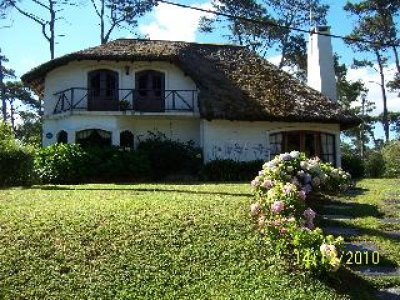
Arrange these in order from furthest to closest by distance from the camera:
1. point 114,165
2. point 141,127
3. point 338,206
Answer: point 141,127, point 114,165, point 338,206

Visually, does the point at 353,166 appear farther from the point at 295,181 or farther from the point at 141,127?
the point at 295,181

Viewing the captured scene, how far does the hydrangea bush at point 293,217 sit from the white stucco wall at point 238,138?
1075 cm

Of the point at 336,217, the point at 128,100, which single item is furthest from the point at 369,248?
the point at 128,100

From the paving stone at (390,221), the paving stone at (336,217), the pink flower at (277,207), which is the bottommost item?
the paving stone at (390,221)

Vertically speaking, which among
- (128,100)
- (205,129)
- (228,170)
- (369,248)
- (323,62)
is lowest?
(369,248)

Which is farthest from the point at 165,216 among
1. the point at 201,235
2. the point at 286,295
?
the point at 286,295

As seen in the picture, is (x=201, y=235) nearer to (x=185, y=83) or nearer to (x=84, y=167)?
(x=84, y=167)

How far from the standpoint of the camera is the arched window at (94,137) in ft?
70.5

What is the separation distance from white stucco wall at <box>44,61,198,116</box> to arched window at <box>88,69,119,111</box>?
0.21 metres

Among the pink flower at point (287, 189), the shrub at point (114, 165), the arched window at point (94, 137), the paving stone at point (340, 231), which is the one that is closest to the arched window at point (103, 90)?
the arched window at point (94, 137)

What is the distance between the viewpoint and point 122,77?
21.9 m

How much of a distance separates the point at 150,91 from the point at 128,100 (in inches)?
41.5

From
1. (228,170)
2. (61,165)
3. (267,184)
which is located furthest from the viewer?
(228,170)

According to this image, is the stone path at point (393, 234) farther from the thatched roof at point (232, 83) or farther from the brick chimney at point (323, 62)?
the brick chimney at point (323, 62)
